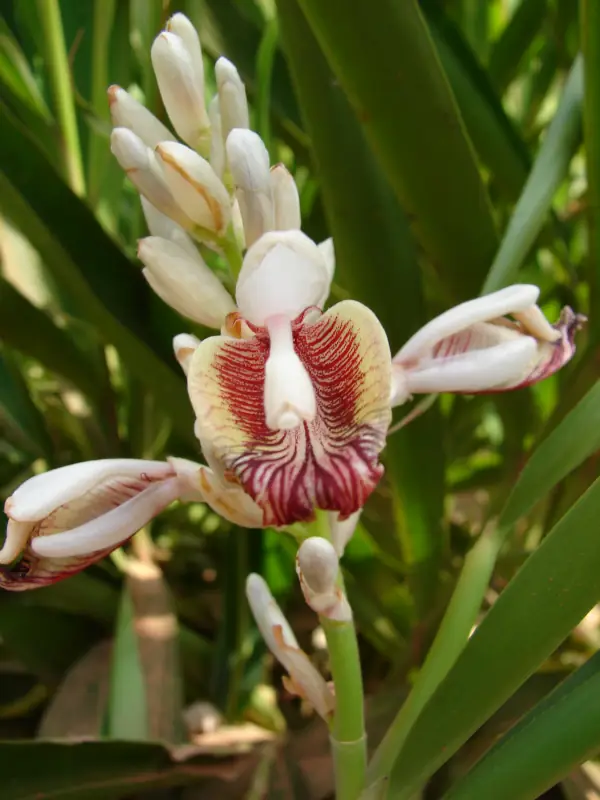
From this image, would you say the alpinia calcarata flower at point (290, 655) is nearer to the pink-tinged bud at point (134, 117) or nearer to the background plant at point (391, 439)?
the background plant at point (391, 439)

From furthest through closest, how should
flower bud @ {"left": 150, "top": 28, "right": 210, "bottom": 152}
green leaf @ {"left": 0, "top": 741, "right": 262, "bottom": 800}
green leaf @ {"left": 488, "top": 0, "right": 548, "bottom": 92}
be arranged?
green leaf @ {"left": 488, "top": 0, "right": 548, "bottom": 92} < green leaf @ {"left": 0, "top": 741, "right": 262, "bottom": 800} < flower bud @ {"left": 150, "top": 28, "right": 210, "bottom": 152}

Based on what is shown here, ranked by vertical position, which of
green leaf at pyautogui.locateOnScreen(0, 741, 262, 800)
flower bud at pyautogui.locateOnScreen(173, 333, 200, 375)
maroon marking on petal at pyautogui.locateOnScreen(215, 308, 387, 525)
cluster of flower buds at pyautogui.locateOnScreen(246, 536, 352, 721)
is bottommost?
green leaf at pyautogui.locateOnScreen(0, 741, 262, 800)

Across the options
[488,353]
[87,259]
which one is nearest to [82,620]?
[87,259]

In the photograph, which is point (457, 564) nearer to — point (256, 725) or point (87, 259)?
point (256, 725)

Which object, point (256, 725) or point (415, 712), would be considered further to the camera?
point (256, 725)

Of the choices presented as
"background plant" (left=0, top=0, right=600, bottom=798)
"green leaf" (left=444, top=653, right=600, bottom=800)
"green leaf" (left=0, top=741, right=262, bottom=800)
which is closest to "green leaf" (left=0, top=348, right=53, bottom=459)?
"background plant" (left=0, top=0, right=600, bottom=798)

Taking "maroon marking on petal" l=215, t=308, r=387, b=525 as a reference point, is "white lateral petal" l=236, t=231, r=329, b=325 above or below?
above

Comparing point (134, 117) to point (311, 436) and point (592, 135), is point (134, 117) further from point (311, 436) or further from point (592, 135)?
point (592, 135)

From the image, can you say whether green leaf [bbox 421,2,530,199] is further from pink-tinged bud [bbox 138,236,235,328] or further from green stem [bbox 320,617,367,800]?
green stem [bbox 320,617,367,800]
